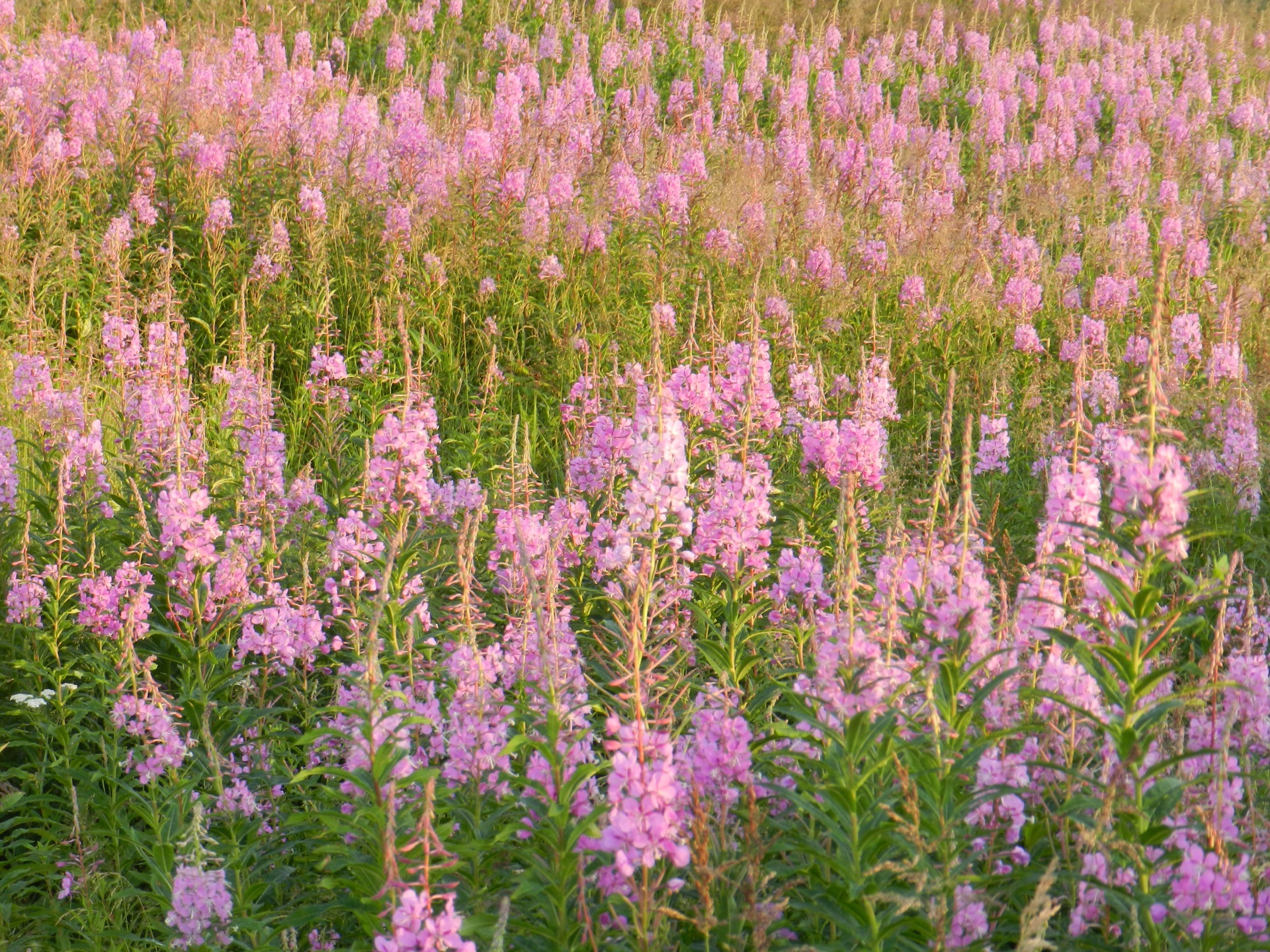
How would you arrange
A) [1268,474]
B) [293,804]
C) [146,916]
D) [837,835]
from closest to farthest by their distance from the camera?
1. [837,835]
2. [146,916]
3. [293,804]
4. [1268,474]

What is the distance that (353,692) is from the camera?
354 cm

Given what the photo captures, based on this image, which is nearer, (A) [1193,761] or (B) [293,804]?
(A) [1193,761]

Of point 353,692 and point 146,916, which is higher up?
point 353,692

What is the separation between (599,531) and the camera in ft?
14.6

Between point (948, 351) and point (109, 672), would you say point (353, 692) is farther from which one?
point (948, 351)

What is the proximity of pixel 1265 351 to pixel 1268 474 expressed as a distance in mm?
2308

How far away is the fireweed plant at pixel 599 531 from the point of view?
8.44 feet

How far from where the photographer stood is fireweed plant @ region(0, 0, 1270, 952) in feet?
8.44

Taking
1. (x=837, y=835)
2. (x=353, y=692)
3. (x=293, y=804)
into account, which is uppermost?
(x=837, y=835)

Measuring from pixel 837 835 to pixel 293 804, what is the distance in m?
2.11

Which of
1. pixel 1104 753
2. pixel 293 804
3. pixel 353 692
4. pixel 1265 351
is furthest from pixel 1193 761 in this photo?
pixel 1265 351

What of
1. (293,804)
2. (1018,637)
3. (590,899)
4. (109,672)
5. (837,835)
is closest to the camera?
(837,835)

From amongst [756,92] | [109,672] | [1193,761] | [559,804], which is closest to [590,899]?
[559,804]

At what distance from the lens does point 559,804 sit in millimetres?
2518
